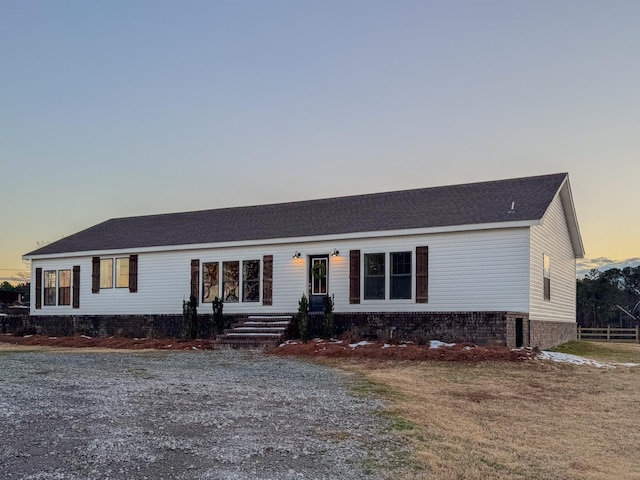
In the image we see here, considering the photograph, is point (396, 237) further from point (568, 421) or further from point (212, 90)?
point (568, 421)

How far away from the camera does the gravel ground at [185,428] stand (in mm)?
5344

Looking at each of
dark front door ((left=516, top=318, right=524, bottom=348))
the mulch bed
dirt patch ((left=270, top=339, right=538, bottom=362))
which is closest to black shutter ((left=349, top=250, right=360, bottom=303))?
the mulch bed

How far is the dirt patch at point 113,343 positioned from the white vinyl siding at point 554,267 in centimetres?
939

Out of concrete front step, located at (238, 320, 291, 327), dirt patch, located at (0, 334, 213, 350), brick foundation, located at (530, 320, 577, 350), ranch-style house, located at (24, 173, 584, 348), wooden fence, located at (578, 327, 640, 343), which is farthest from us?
wooden fence, located at (578, 327, 640, 343)

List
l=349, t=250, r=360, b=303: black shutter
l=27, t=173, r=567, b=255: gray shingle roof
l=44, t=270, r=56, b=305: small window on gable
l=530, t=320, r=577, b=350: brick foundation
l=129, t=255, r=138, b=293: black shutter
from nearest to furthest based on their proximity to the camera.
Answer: l=530, t=320, r=577, b=350: brick foundation < l=27, t=173, r=567, b=255: gray shingle roof < l=349, t=250, r=360, b=303: black shutter < l=129, t=255, r=138, b=293: black shutter < l=44, t=270, r=56, b=305: small window on gable

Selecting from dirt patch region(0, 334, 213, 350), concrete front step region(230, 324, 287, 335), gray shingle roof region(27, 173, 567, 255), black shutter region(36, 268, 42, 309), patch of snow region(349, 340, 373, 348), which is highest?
gray shingle roof region(27, 173, 567, 255)

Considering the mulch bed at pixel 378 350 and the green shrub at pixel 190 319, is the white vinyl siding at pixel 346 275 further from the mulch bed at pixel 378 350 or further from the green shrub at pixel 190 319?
the mulch bed at pixel 378 350

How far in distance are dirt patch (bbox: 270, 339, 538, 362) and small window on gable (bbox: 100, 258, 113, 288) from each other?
379 inches

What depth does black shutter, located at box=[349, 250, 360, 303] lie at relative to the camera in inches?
736

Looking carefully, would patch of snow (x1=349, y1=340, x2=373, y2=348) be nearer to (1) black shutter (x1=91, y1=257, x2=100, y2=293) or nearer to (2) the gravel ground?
(2) the gravel ground

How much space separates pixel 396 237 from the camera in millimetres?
18375

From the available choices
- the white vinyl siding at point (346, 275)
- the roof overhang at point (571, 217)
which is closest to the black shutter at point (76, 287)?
the white vinyl siding at point (346, 275)

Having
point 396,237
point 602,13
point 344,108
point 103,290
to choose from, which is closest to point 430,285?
point 396,237

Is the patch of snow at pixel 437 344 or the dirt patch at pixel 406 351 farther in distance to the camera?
the patch of snow at pixel 437 344
